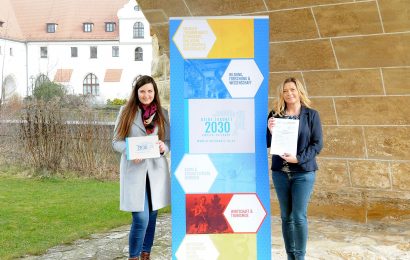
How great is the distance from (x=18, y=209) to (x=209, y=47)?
4.08 metres

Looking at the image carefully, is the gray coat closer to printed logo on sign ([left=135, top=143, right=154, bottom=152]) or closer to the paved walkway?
printed logo on sign ([left=135, top=143, right=154, bottom=152])

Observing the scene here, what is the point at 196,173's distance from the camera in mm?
3342

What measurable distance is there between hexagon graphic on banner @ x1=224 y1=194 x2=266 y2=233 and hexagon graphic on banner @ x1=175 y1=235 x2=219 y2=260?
0.18 metres

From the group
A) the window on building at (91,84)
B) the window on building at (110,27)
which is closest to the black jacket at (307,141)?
the window on building at (91,84)

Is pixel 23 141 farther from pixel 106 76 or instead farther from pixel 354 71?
pixel 106 76

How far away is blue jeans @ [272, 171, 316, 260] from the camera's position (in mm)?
3334

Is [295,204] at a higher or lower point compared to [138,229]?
higher

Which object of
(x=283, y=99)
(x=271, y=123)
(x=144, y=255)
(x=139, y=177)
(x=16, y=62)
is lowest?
(x=144, y=255)

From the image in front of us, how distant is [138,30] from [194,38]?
42.8m

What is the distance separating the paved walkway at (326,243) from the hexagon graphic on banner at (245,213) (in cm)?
91

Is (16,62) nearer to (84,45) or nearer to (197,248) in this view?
(84,45)

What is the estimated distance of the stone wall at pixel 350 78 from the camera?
163 inches

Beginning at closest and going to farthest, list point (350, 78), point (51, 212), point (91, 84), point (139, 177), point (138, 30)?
1. point (139, 177)
2. point (350, 78)
3. point (51, 212)
4. point (138, 30)
5. point (91, 84)

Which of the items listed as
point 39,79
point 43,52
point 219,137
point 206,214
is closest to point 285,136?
point 219,137
